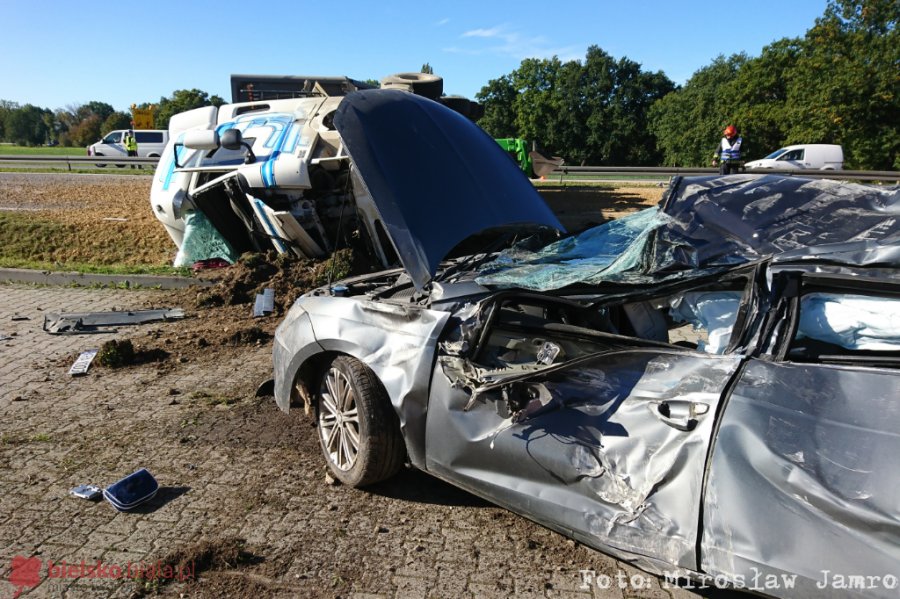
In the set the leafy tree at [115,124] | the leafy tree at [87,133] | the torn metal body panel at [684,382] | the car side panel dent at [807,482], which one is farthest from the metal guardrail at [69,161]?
the leafy tree at [87,133]

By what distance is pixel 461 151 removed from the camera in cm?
442

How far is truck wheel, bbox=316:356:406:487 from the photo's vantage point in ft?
11.1

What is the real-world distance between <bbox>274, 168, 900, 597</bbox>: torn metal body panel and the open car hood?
0.68 feet

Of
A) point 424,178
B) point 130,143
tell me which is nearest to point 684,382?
point 424,178

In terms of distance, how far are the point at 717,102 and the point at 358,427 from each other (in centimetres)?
4969

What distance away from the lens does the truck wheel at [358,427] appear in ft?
11.1

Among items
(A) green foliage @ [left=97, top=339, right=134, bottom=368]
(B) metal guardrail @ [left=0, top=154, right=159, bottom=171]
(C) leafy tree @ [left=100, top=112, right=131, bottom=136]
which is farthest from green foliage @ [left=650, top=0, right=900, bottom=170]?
(C) leafy tree @ [left=100, top=112, right=131, bottom=136]

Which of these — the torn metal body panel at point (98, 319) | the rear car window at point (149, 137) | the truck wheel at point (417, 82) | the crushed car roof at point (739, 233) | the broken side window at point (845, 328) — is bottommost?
the torn metal body panel at point (98, 319)

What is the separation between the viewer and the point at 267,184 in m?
8.16

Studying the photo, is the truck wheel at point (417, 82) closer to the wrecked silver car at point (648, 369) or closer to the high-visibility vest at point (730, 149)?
the wrecked silver car at point (648, 369)

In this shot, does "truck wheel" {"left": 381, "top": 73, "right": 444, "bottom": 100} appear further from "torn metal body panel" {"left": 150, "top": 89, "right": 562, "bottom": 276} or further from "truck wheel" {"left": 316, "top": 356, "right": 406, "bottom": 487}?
"truck wheel" {"left": 316, "top": 356, "right": 406, "bottom": 487}

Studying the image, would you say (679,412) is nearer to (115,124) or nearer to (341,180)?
(341,180)

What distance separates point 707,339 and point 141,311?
6.78 meters

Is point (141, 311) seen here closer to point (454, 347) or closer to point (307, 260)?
point (307, 260)
